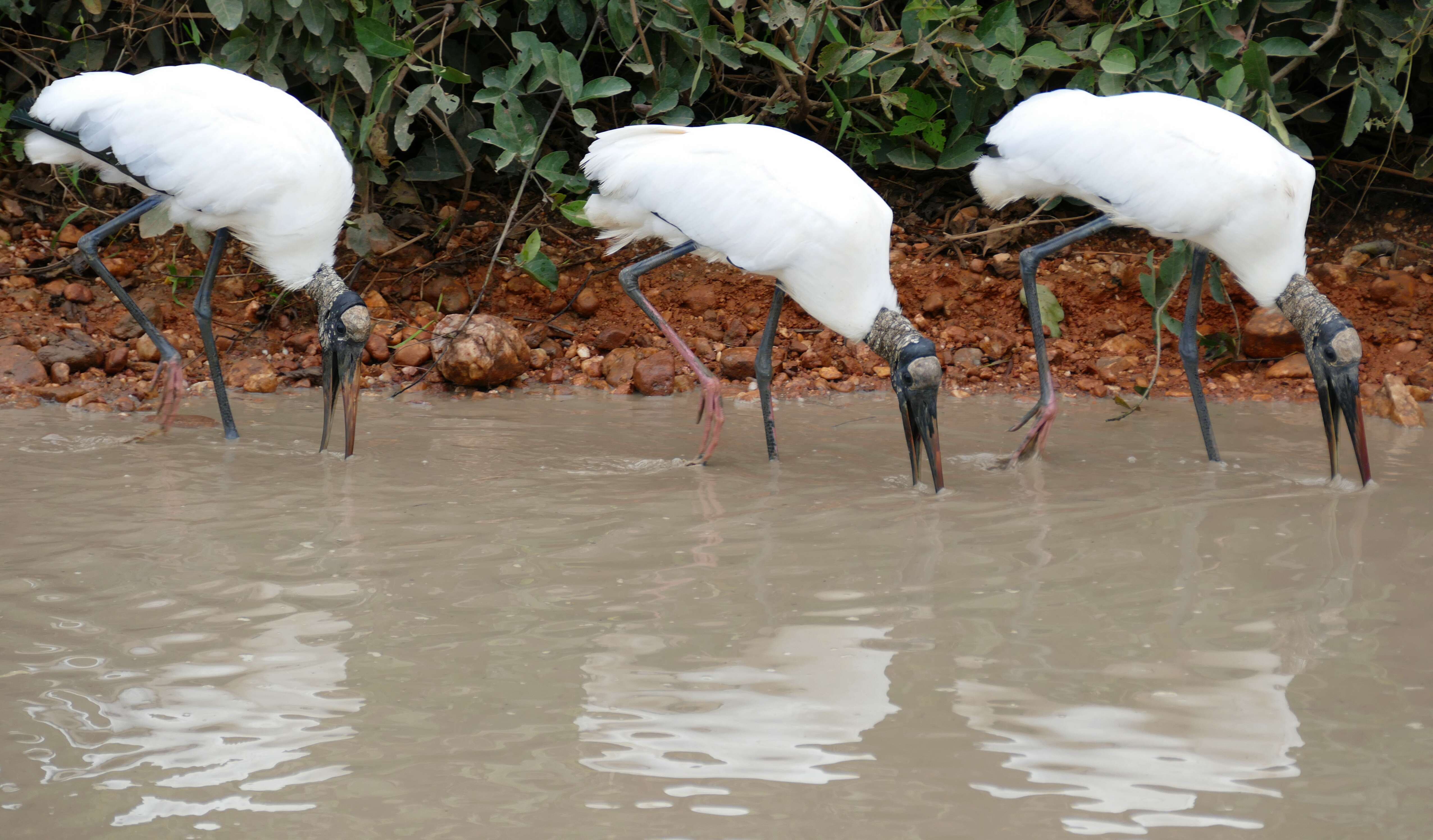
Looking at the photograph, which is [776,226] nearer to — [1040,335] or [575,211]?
[1040,335]

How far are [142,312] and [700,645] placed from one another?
3549 millimetres

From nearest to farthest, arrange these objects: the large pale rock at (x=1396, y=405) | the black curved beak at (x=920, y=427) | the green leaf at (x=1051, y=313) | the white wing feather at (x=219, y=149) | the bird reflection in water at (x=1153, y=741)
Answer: the bird reflection in water at (x=1153, y=741) < the black curved beak at (x=920, y=427) < the white wing feather at (x=219, y=149) < the large pale rock at (x=1396, y=405) < the green leaf at (x=1051, y=313)

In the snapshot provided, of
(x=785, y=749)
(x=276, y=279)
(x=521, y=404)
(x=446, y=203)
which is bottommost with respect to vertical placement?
(x=785, y=749)

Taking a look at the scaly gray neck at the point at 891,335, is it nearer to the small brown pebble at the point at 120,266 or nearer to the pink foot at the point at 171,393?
the pink foot at the point at 171,393

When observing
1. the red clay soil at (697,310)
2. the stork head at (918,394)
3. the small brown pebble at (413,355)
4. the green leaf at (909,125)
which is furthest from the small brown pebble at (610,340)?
the stork head at (918,394)

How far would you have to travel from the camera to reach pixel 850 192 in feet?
15.3

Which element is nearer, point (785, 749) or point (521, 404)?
point (785, 749)

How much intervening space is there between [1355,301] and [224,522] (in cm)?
562

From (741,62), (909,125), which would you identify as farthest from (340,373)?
(909,125)

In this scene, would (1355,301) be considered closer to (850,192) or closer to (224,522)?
(850,192)

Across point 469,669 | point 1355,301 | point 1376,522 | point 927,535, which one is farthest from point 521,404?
point 1355,301

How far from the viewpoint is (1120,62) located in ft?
20.0

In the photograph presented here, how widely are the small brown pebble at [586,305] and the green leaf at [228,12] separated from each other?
6.95 feet

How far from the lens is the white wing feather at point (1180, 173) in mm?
4750
